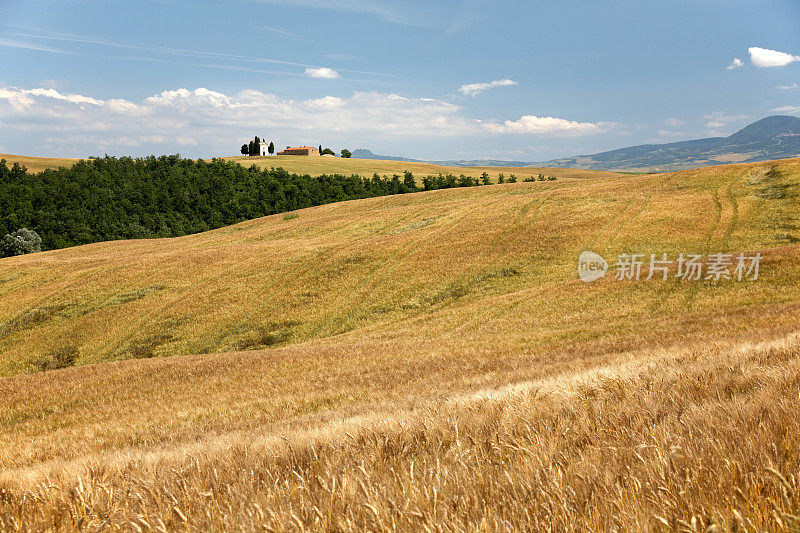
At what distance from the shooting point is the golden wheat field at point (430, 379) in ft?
9.03

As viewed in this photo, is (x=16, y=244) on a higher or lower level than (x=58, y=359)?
higher

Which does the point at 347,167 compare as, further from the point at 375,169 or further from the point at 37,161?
the point at 37,161

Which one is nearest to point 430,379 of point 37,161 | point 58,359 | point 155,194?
point 58,359

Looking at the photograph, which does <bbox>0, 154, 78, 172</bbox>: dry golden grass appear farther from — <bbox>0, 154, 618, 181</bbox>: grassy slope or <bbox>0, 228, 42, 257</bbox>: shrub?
<bbox>0, 228, 42, 257</bbox>: shrub

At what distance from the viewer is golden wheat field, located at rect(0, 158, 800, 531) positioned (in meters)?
2.75

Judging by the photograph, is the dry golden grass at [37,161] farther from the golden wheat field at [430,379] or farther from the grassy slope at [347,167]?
the golden wheat field at [430,379]

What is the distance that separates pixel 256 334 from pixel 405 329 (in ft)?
43.4

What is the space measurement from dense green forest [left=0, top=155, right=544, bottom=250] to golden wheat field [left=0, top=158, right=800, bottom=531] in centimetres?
6060

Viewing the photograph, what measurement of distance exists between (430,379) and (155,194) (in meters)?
138

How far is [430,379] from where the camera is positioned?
13.2 meters

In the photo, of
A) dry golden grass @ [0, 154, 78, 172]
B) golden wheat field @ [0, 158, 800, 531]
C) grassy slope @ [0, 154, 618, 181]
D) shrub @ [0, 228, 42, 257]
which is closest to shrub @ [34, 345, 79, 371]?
golden wheat field @ [0, 158, 800, 531]

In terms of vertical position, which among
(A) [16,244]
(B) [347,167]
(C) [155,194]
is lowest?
(A) [16,244]

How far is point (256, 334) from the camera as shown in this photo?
34.8 m

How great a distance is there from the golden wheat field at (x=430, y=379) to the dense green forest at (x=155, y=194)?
199 ft
